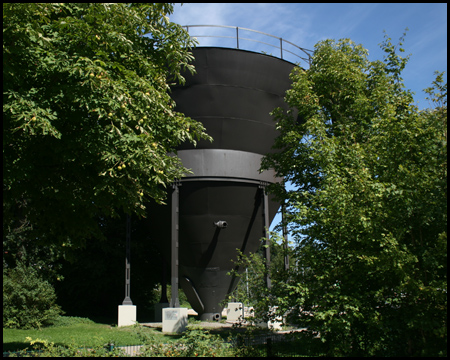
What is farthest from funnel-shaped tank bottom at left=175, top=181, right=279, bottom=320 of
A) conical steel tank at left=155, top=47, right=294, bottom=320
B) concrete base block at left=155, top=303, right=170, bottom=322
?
concrete base block at left=155, top=303, right=170, bottom=322

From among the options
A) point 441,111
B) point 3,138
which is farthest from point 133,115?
point 441,111

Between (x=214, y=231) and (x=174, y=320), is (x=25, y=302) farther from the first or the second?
(x=214, y=231)

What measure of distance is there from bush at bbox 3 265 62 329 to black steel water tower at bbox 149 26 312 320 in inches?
276

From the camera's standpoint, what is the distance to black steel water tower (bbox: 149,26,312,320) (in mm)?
19172

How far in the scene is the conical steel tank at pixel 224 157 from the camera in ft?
62.8

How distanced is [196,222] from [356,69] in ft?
32.6

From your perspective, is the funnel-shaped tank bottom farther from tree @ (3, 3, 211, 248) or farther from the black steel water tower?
tree @ (3, 3, 211, 248)

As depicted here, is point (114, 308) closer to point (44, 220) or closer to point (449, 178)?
point (44, 220)

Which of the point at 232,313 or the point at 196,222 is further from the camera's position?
the point at 232,313

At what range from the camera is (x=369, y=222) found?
7.94 meters

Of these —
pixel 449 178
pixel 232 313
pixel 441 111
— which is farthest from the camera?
pixel 232 313

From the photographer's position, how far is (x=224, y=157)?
1956 centimetres

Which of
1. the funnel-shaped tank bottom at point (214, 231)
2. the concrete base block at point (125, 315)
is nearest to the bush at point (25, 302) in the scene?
the concrete base block at point (125, 315)

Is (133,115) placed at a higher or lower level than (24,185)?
higher
